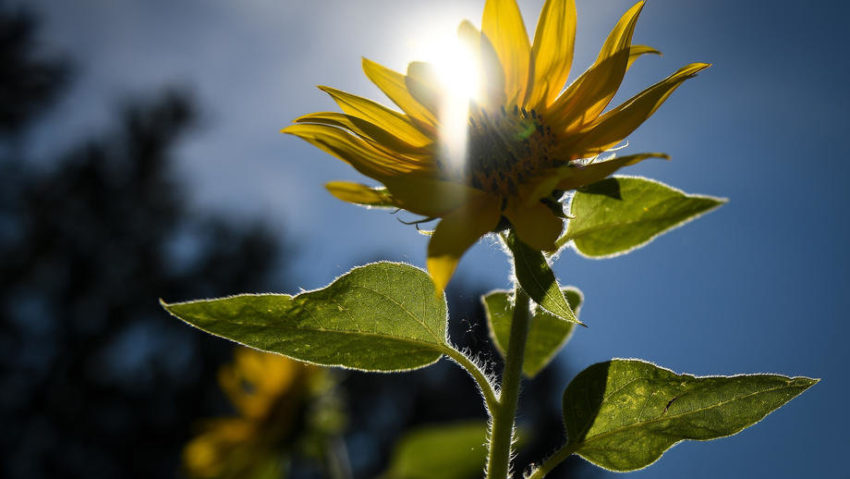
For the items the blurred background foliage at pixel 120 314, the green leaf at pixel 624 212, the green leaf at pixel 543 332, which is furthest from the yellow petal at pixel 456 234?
the blurred background foliage at pixel 120 314

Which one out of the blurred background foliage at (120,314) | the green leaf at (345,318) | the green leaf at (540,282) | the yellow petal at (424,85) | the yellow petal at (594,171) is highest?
the yellow petal at (424,85)

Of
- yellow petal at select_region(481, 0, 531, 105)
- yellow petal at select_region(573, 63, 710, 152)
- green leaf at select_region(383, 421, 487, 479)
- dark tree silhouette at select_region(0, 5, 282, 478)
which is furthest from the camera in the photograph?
dark tree silhouette at select_region(0, 5, 282, 478)

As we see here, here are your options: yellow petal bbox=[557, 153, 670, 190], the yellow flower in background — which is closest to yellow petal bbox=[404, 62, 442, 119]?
yellow petal bbox=[557, 153, 670, 190]

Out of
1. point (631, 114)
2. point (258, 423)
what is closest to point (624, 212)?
point (631, 114)

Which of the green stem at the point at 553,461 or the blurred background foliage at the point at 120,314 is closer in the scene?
the green stem at the point at 553,461

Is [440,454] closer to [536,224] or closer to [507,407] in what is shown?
[507,407]

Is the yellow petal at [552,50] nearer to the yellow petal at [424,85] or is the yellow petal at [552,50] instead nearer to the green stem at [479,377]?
the yellow petal at [424,85]

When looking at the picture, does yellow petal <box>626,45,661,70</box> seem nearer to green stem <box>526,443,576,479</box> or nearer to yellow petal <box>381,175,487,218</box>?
yellow petal <box>381,175,487,218</box>
